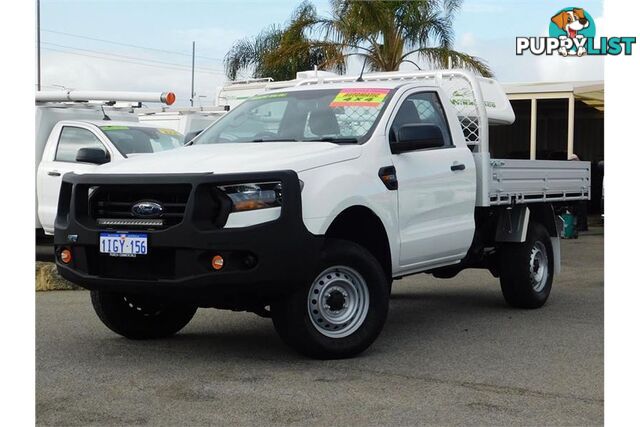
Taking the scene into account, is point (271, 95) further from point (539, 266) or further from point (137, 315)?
point (539, 266)

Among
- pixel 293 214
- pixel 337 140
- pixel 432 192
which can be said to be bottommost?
pixel 293 214

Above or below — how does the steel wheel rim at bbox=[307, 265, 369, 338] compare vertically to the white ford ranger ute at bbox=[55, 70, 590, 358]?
below

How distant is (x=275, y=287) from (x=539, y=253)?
412cm

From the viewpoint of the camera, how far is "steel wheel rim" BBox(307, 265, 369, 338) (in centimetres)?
659

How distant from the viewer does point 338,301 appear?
671 cm

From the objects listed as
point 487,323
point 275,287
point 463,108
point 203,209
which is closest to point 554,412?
point 275,287

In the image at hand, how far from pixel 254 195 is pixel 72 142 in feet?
24.7

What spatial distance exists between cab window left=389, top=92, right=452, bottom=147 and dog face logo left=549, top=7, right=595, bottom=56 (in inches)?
211

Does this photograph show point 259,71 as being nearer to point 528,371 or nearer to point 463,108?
point 463,108

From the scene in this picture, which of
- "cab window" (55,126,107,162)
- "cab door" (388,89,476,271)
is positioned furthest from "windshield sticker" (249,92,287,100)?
"cab window" (55,126,107,162)

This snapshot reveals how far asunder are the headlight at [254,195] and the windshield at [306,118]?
3.44 feet

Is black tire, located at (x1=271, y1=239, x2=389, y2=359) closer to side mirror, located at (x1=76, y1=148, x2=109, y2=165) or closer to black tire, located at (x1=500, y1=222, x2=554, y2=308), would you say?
black tire, located at (x1=500, y1=222, x2=554, y2=308)

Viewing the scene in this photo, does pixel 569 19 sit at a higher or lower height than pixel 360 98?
higher

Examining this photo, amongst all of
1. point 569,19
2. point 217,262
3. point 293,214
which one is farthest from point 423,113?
point 569,19
